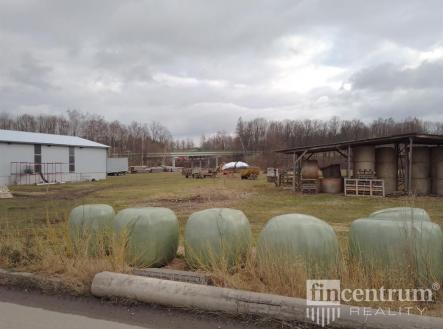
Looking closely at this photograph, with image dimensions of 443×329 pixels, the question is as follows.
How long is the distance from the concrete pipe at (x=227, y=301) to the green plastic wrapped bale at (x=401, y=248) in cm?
100

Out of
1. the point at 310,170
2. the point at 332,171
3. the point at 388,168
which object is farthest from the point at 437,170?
the point at 310,170

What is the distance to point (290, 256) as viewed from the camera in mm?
4816

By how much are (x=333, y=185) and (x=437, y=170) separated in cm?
595

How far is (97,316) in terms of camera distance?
4.26 m

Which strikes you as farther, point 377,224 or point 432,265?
point 377,224

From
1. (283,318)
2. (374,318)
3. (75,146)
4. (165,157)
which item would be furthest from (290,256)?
(165,157)

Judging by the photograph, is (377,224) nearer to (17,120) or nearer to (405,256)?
(405,256)

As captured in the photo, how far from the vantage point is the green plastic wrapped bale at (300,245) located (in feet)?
15.8

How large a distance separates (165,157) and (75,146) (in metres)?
56.0

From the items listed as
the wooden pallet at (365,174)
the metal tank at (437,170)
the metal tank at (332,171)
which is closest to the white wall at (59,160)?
the metal tank at (332,171)

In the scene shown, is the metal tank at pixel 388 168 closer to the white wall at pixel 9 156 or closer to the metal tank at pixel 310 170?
the metal tank at pixel 310 170

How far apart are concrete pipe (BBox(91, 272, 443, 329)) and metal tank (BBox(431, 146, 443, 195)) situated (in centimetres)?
2146

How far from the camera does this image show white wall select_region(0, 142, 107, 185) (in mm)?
36594

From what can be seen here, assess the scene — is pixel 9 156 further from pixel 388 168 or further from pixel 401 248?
pixel 401 248
